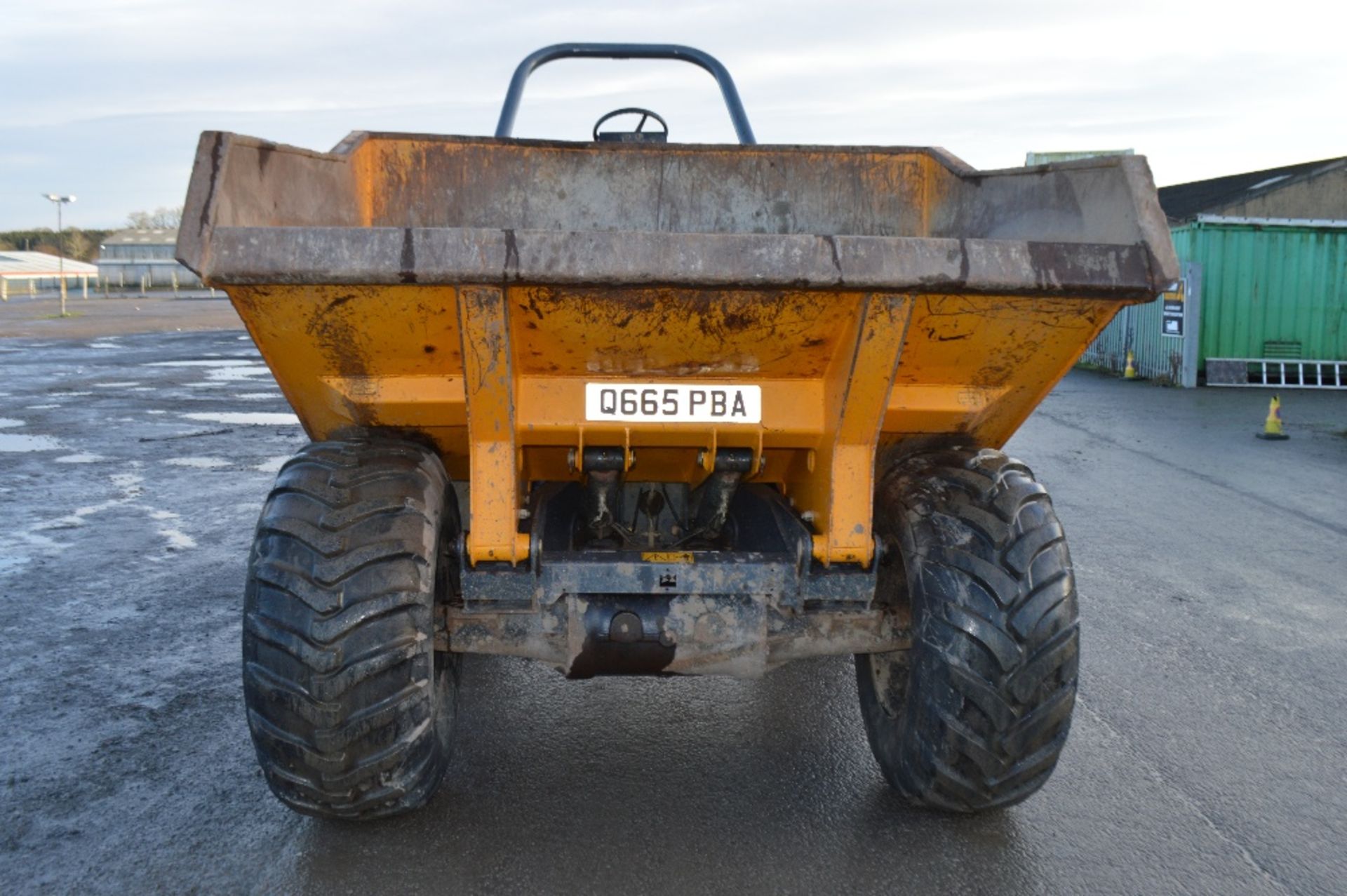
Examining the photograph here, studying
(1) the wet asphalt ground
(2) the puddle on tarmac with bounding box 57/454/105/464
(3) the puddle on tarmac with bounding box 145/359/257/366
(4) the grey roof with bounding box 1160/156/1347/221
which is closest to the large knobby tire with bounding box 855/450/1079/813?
(1) the wet asphalt ground

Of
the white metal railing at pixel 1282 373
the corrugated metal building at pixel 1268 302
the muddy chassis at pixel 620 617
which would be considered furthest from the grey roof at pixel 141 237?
the muddy chassis at pixel 620 617

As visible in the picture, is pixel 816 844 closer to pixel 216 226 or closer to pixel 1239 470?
pixel 216 226

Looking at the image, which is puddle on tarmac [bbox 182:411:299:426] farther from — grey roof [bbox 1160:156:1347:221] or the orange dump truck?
grey roof [bbox 1160:156:1347:221]

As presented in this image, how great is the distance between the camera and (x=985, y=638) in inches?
116

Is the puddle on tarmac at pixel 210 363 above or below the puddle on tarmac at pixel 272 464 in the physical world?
above

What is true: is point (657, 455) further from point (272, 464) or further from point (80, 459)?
point (80, 459)

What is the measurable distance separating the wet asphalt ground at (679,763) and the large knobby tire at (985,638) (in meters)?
0.30

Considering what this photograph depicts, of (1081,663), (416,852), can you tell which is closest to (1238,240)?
(1081,663)

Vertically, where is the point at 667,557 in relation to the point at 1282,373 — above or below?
above

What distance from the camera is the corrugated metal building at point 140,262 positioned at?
70125 mm

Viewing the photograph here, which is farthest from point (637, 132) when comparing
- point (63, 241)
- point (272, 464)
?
point (63, 241)

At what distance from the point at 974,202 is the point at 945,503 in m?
1.43

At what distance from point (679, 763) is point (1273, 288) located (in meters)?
15.4

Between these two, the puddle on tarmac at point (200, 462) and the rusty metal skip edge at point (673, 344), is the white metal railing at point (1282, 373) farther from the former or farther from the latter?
the rusty metal skip edge at point (673, 344)
